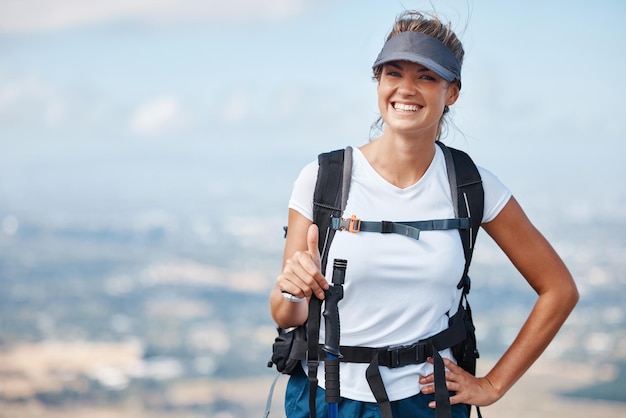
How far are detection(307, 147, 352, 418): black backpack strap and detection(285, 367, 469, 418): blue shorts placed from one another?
73mm

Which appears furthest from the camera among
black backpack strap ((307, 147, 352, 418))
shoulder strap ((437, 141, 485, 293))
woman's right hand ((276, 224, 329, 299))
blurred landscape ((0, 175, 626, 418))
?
blurred landscape ((0, 175, 626, 418))

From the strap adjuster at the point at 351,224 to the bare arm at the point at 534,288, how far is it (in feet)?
1.26

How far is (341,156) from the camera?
2.24 m

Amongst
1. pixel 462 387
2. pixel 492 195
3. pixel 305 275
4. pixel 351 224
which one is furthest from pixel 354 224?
pixel 462 387

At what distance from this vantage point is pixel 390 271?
2.14 meters

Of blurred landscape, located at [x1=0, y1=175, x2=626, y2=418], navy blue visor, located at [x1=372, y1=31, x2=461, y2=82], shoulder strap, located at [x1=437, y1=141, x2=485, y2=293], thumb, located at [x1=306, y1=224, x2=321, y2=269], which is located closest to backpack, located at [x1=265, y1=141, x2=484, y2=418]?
shoulder strap, located at [x1=437, y1=141, x2=485, y2=293]

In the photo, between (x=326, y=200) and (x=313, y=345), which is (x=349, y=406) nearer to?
(x=313, y=345)

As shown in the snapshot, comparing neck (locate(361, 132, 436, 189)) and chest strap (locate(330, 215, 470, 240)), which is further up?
neck (locate(361, 132, 436, 189))

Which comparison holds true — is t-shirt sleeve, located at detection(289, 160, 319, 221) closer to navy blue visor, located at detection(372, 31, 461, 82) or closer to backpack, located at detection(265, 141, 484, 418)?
backpack, located at detection(265, 141, 484, 418)

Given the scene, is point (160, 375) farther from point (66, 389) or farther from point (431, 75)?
point (431, 75)

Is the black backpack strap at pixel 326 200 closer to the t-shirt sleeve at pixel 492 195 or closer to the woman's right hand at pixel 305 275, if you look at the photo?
the woman's right hand at pixel 305 275

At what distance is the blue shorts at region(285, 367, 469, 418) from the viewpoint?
218cm

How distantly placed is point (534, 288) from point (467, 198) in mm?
329

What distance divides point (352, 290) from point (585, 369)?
27956 mm
